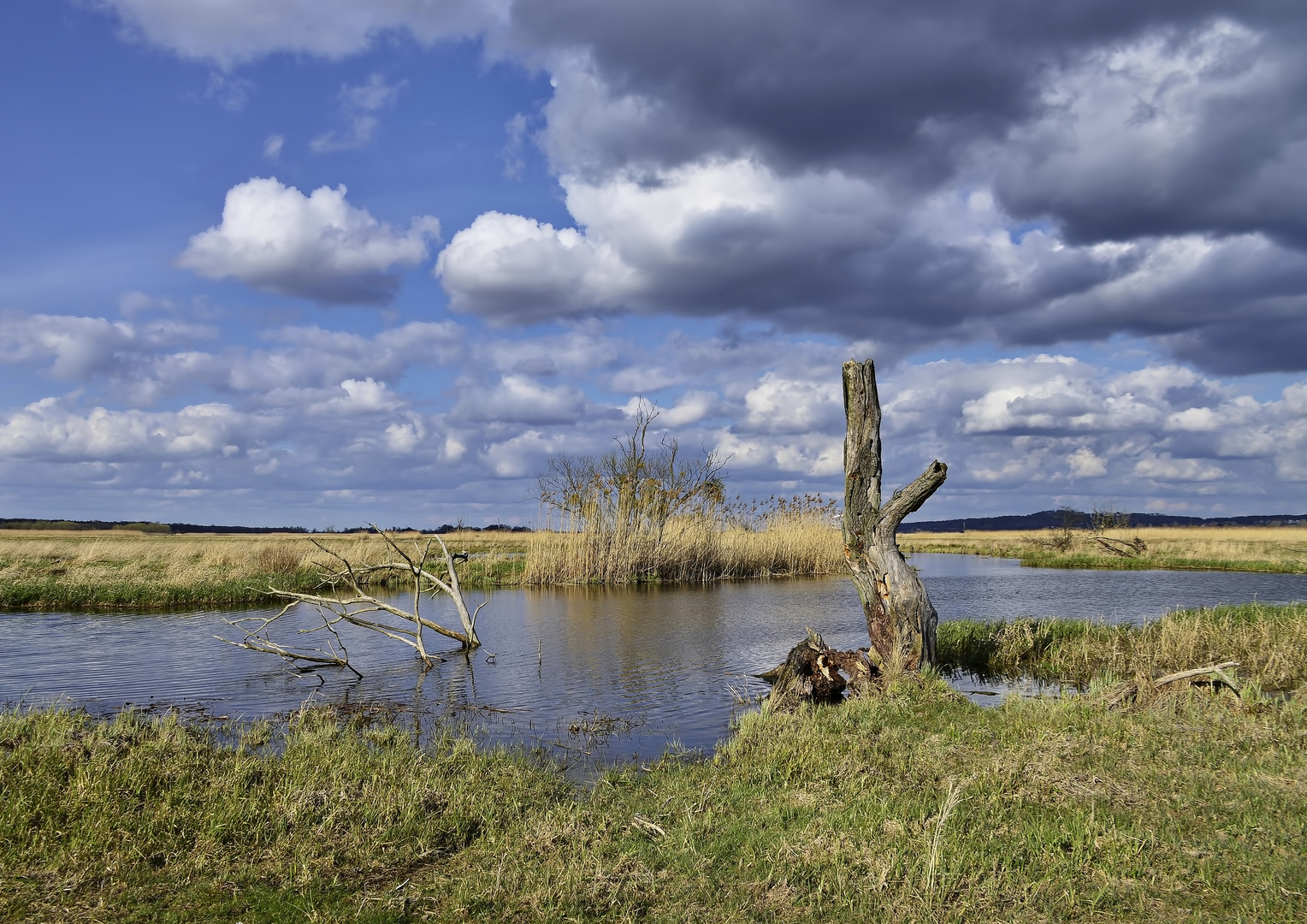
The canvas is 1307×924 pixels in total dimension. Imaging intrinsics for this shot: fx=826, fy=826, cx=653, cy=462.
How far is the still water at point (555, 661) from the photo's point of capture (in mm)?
11578

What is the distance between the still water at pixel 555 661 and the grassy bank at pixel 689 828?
90.6 inches

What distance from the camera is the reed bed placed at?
12.6 metres

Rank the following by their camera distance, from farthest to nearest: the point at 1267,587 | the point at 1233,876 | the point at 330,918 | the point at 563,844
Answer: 1. the point at 1267,587
2. the point at 563,844
3. the point at 1233,876
4. the point at 330,918

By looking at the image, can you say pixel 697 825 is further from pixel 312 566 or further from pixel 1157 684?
pixel 312 566

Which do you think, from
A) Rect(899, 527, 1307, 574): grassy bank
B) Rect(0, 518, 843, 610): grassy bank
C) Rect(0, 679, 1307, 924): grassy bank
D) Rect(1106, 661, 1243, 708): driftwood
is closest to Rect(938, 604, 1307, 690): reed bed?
Rect(1106, 661, 1243, 708): driftwood

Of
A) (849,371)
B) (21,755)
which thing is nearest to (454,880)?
(21,755)

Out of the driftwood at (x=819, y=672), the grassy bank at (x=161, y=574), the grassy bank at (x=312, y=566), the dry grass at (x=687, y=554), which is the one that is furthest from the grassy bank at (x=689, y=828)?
the dry grass at (x=687, y=554)

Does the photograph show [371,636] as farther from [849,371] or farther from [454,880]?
[454,880]

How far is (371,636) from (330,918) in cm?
1627

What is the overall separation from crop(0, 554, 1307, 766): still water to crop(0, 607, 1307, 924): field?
222 centimetres

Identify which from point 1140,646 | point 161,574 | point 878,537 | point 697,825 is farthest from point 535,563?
point 697,825

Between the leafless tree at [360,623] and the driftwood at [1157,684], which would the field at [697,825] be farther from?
the leafless tree at [360,623]

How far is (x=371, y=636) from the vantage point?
2025 cm

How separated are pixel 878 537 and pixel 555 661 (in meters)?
6.88
